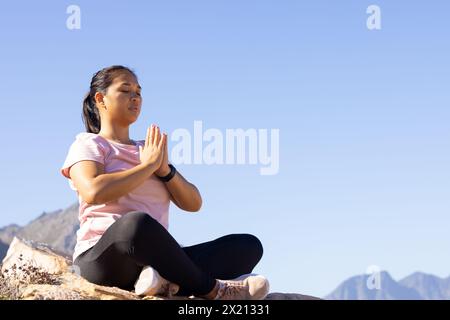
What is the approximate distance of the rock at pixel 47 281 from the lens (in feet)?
24.4

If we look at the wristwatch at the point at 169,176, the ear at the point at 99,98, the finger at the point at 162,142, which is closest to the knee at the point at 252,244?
the wristwatch at the point at 169,176

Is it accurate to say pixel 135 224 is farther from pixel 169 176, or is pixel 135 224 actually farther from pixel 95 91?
pixel 95 91

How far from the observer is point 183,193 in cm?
830

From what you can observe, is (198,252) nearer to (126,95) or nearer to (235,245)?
(235,245)

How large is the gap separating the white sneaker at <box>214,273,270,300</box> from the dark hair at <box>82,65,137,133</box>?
2457 mm

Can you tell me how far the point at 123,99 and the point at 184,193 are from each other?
1285 mm

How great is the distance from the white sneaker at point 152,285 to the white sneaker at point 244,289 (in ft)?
1.62

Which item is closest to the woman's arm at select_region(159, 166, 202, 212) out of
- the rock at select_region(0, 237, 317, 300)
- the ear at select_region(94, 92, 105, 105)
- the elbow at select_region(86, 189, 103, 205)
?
the elbow at select_region(86, 189, 103, 205)

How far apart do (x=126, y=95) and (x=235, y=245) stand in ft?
7.18

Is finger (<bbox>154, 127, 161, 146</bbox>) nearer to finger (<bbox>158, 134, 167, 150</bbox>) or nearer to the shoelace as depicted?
finger (<bbox>158, 134, 167, 150</bbox>)

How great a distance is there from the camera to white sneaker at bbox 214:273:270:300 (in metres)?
7.69

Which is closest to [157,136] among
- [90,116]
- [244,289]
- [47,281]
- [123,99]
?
[123,99]

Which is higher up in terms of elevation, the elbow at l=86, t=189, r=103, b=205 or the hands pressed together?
the hands pressed together
